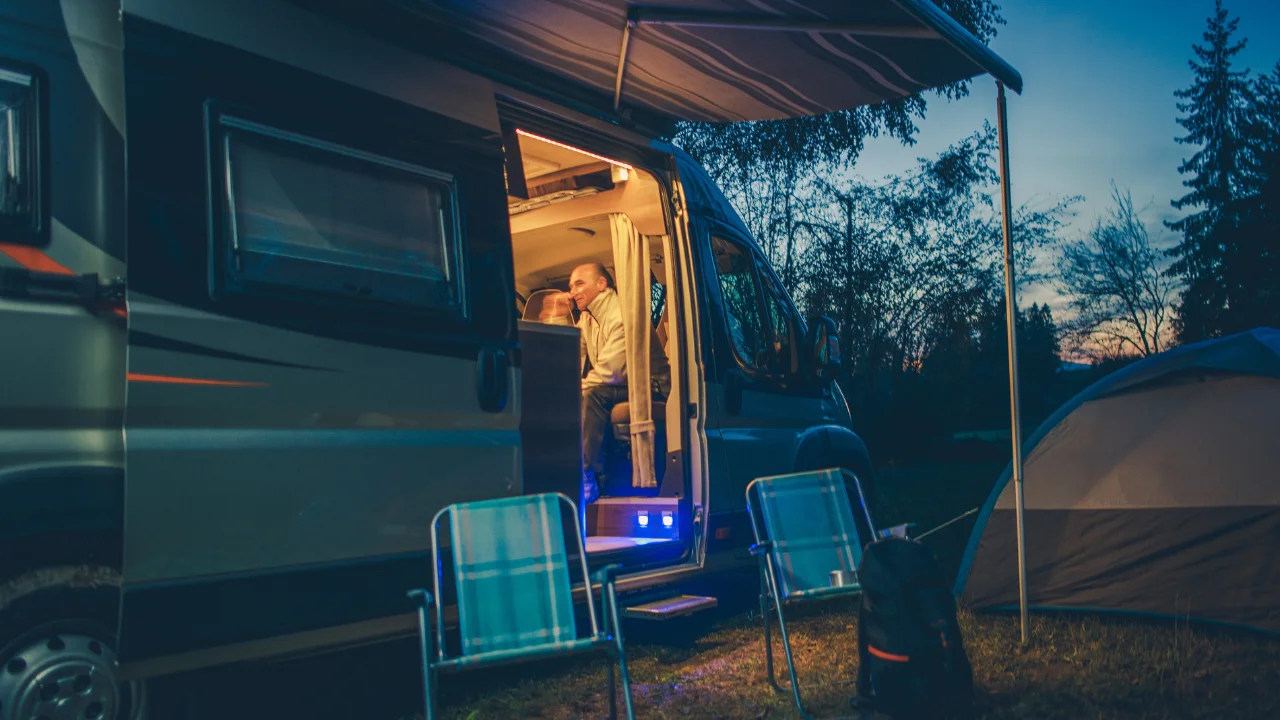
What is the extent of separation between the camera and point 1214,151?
101 ft

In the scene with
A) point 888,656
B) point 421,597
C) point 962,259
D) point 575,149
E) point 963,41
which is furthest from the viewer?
point 962,259

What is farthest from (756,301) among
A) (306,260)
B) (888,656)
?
(306,260)

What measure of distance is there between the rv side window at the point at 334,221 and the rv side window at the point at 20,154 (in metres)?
0.51

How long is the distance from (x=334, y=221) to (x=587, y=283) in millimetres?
2571

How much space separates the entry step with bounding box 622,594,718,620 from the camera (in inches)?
168

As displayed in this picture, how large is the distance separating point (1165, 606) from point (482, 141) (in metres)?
3.87

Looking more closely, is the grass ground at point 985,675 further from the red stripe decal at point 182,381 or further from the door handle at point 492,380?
the red stripe decal at point 182,381

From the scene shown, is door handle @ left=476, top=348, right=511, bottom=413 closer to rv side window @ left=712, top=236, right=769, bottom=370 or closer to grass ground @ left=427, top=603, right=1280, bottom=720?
grass ground @ left=427, top=603, right=1280, bottom=720

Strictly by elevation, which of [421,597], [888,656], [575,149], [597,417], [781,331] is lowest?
[888,656]

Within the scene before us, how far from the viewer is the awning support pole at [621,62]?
4.07 meters

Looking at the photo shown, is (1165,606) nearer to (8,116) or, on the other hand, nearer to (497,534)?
(497,534)

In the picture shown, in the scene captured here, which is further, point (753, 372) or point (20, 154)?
point (753, 372)

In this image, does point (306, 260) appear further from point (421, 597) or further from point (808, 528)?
point (808, 528)

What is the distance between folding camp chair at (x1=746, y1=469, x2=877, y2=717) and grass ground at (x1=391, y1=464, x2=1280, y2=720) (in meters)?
0.28
